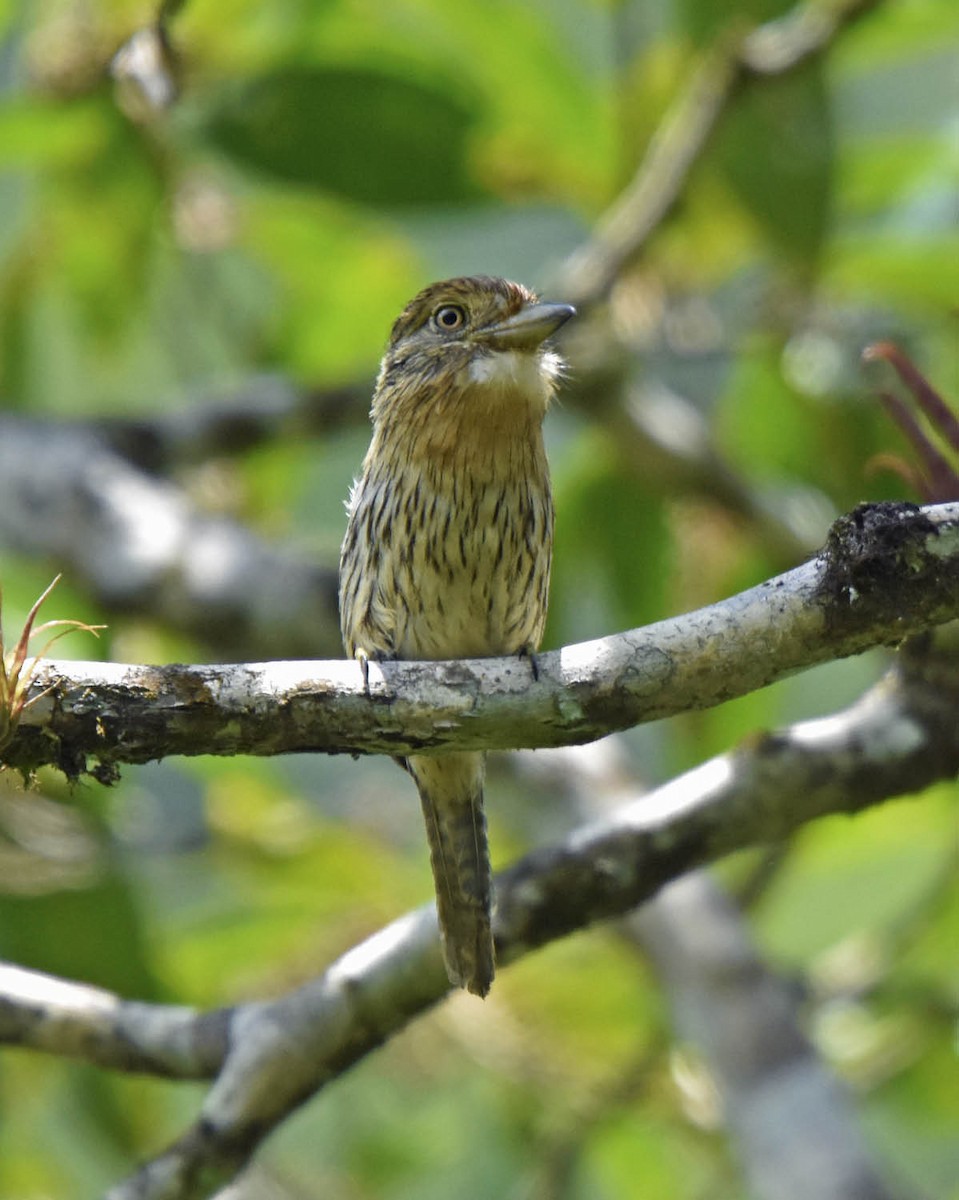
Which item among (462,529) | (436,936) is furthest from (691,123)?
(436,936)

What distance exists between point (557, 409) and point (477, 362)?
173cm

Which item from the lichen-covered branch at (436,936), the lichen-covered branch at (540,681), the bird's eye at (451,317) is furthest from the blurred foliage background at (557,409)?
the lichen-covered branch at (540,681)

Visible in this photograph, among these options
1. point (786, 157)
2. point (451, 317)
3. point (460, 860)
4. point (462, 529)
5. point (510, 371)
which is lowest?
point (460, 860)

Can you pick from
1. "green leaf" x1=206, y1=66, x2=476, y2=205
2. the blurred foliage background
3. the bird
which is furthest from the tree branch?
the bird

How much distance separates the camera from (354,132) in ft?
15.5

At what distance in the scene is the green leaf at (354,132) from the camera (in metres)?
4.68

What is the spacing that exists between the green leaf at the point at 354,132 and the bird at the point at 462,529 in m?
1.46

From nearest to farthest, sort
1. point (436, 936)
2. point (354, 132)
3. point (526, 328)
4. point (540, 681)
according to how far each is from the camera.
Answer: point (540, 681), point (436, 936), point (526, 328), point (354, 132)

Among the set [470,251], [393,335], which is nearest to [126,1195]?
[393,335]

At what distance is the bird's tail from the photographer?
2.72 m

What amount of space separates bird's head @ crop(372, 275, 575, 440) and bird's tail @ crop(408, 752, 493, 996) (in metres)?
0.68

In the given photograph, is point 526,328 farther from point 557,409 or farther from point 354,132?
point 557,409

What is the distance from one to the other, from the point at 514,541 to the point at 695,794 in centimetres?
81

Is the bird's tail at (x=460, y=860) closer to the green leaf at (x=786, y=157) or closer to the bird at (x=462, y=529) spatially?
the bird at (x=462, y=529)
